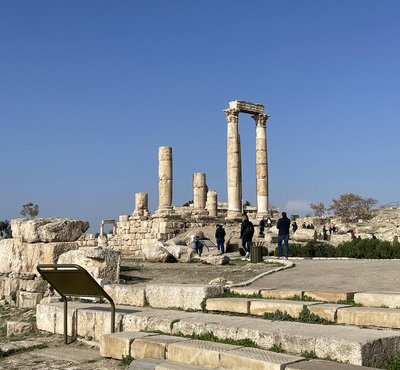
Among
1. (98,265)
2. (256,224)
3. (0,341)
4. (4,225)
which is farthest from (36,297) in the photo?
(4,225)

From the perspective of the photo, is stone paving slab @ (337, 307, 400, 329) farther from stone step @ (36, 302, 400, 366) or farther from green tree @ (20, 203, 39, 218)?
green tree @ (20, 203, 39, 218)

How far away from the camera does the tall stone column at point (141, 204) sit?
4326 cm

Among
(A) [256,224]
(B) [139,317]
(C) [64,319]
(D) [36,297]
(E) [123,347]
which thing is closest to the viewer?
(E) [123,347]

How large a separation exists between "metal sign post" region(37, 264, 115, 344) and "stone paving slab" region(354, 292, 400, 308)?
3.64m

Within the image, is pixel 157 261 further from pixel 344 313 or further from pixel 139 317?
pixel 344 313

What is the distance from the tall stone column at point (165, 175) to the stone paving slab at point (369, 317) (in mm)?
31199

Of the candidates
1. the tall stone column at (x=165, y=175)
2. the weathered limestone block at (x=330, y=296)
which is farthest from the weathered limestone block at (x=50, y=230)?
the tall stone column at (x=165, y=175)

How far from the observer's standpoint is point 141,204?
143ft

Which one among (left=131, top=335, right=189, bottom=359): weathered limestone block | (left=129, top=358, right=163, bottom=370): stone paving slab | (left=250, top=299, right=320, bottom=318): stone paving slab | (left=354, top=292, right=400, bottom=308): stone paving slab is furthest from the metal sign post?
(left=354, top=292, right=400, bottom=308): stone paving slab

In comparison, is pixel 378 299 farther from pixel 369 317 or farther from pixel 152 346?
pixel 152 346

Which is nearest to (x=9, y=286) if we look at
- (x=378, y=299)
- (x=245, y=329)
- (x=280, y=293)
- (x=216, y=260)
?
(x=280, y=293)

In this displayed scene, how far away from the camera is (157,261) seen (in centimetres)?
2111

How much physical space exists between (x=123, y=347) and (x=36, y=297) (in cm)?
547

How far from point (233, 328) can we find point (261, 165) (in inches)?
1374
